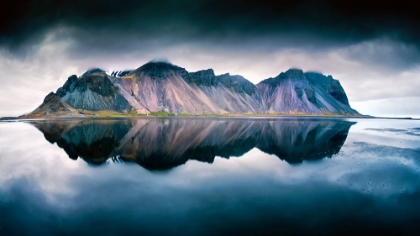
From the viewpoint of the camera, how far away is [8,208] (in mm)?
16641

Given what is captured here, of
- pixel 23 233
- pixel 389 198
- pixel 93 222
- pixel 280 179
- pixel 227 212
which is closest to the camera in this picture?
pixel 23 233

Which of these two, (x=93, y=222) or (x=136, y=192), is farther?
(x=136, y=192)

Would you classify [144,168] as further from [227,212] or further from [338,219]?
[338,219]

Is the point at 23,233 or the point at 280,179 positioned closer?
the point at 23,233

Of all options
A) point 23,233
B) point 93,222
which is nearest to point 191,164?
point 93,222

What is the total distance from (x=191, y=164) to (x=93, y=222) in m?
16.8

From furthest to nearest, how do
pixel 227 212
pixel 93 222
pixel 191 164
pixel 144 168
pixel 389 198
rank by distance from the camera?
pixel 191 164
pixel 144 168
pixel 389 198
pixel 227 212
pixel 93 222

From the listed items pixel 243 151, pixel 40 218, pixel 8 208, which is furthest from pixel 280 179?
pixel 8 208

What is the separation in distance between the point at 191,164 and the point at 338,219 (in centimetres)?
1861

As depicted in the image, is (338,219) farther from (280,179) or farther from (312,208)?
(280,179)

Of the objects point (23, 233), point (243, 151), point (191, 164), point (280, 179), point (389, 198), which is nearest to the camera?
point (23, 233)

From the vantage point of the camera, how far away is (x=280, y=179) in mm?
24062

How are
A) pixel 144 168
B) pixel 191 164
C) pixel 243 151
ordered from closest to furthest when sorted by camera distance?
pixel 144 168
pixel 191 164
pixel 243 151

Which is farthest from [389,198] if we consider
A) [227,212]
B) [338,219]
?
[227,212]
